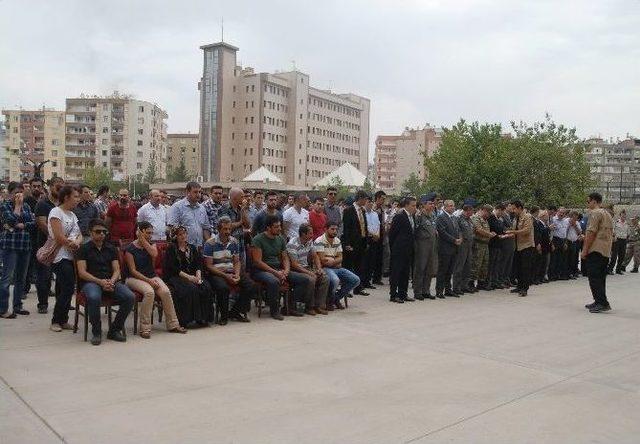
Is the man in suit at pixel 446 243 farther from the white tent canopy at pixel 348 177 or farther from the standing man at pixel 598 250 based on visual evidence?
the white tent canopy at pixel 348 177

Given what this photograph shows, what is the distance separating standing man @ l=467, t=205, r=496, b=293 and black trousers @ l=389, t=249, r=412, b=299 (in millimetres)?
2227

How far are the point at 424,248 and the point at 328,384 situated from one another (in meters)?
5.73

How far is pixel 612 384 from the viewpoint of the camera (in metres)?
5.79

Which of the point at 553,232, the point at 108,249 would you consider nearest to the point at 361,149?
the point at 553,232

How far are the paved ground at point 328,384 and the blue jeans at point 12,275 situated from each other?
0.40 m

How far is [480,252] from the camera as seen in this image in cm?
1237

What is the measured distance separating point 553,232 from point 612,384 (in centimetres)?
970

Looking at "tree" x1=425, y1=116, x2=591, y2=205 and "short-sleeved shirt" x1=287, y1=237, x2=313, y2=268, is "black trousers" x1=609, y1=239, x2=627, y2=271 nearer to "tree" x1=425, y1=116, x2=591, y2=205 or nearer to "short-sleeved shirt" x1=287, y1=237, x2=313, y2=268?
"short-sleeved shirt" x1=287, y1=237, x2=313, y2=268

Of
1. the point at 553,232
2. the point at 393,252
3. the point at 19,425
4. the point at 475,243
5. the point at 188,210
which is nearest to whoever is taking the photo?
the point at 19,425

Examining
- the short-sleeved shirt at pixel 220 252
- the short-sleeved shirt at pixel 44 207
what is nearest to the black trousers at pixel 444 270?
the short-sleeved shirt at pixel 220 252

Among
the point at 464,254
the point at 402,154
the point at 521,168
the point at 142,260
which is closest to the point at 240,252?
the point at 142,260

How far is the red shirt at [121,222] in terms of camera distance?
378 inches

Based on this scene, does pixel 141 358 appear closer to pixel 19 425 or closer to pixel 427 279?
pixel 19 425

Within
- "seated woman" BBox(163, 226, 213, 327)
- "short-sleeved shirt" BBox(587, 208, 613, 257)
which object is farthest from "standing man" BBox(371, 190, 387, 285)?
"seated woman" BBox(163, 226, 213, 327)
